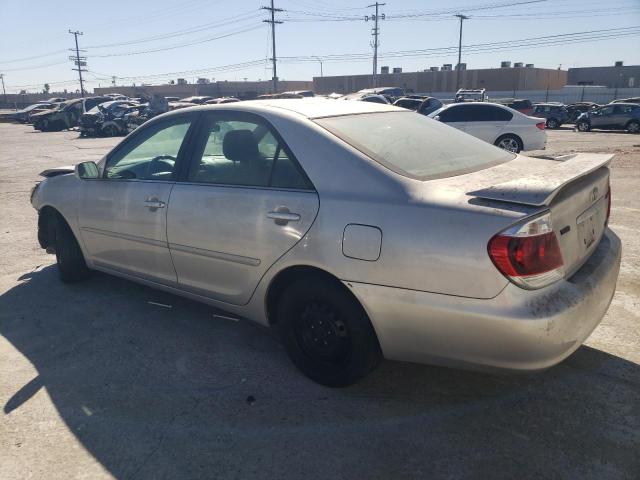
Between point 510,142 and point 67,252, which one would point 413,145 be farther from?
point 510,142

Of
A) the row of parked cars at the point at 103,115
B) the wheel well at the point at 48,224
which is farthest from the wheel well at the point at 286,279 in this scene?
the row of parked cars at the point at 103,115

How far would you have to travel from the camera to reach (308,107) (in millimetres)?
3441

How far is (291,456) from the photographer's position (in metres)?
2.54

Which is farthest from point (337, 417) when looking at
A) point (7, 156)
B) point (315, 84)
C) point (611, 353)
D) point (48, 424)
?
point (315, 84)

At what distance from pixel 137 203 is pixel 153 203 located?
0.68ft

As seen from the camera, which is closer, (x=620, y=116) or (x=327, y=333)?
(x=327, y=333)

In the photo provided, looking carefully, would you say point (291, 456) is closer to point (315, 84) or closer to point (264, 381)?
point (264, 381)

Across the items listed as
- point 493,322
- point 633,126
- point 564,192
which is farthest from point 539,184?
point 633,126

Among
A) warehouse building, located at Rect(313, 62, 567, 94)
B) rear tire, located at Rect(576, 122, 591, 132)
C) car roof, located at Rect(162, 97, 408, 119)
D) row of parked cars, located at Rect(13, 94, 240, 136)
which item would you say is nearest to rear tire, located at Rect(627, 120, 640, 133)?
rear tire, located at Rect(576, 122, 591, 132)

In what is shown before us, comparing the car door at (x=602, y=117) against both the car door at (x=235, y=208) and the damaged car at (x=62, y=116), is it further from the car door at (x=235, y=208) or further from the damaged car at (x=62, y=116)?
the damaged car at (x=62, y=116)

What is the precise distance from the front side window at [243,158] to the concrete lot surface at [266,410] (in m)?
1.21

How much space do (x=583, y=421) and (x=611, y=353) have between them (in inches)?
34.5

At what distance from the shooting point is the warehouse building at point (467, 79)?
65562 mm

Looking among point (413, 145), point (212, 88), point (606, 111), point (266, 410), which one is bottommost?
point (266, 410)
